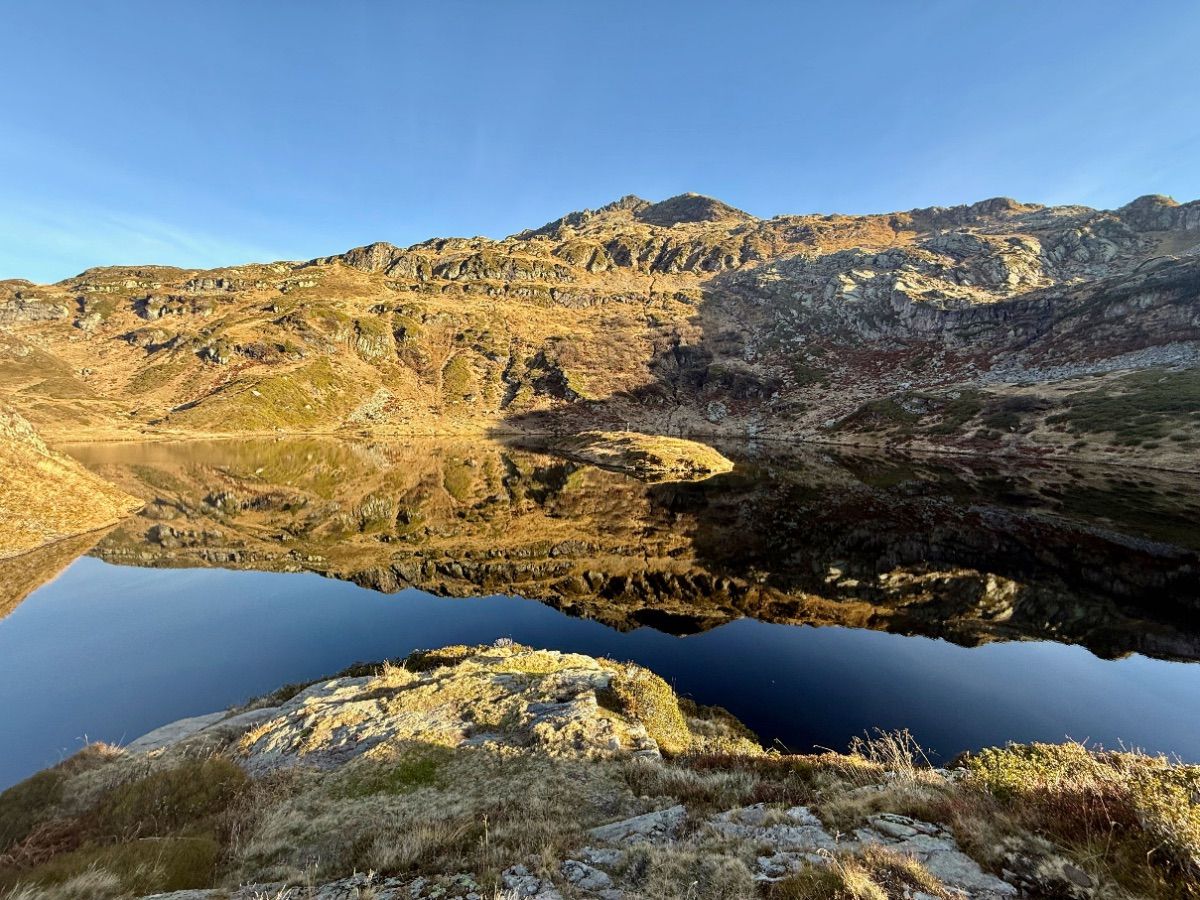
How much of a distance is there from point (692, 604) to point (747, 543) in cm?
1509

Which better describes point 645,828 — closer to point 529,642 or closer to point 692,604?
point 529,642

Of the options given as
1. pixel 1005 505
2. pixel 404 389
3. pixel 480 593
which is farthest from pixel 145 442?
pixel 1005 505

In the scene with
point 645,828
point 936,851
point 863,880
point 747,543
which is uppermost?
point 863,880

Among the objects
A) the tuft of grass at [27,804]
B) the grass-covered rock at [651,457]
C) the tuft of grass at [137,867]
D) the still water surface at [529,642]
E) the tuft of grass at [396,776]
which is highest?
the grass-covered rock at [651,457]

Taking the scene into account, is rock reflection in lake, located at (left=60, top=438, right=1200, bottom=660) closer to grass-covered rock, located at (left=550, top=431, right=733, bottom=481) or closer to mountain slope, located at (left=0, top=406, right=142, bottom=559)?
mountain slope, located at (left=0, top=406, right=142, bottom=559)

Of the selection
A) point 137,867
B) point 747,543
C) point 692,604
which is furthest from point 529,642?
point 747,543

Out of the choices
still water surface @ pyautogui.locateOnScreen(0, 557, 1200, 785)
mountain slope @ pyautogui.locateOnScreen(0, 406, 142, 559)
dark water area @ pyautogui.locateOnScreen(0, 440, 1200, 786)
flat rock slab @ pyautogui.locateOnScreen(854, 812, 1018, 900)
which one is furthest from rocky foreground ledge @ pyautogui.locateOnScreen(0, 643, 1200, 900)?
mountain slope @ pyautogui.locateOnScreen(0, 406, 142, 559)

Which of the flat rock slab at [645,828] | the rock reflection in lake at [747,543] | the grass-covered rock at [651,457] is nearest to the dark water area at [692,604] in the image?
the rock reflection in lake at [747,543]

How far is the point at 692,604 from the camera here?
34031mm

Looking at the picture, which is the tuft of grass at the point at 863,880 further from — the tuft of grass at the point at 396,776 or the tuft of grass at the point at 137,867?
the tuft of grass at the point at 396,776

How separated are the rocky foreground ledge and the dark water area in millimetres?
8786

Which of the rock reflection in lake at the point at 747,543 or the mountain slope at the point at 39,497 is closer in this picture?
the rock reflection in lake at the point at 747,543

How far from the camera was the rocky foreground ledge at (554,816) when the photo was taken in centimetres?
627

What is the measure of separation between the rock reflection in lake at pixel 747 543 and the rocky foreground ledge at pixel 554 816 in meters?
18.5
